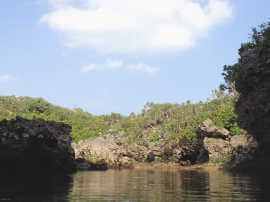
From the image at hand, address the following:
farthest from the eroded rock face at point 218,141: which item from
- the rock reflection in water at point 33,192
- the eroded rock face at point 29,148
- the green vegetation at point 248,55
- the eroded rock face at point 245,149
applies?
the rock reflection in water at point 33,192

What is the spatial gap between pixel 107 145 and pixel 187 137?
50.6 ft

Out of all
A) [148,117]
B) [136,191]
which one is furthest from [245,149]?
[148,117]

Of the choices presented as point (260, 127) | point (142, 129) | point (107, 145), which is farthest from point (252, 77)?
point (142, 129)

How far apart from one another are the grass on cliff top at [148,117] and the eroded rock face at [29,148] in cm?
3246

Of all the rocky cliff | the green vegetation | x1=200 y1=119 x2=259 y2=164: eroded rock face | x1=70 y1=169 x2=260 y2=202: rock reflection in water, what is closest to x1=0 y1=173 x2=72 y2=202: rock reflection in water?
x1=70 y1=169 x2=260 y2=202: rock reflection in water

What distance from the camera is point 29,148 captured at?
2872cm

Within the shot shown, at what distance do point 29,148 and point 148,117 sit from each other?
176ft

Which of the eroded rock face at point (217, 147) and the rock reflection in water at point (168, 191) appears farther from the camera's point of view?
the eroded rock face at point (217, 147)

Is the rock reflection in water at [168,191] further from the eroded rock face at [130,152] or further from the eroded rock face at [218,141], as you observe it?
the eroded rock face at [130,152]

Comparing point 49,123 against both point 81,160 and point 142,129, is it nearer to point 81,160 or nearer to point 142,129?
point 81,160

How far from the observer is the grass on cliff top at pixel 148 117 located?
62.1 m

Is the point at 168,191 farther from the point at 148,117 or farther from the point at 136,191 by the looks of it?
the point at 148,117

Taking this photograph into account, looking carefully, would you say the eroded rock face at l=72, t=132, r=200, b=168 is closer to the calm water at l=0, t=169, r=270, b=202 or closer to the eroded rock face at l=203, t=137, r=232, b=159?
the eroded rock face at l=203, t=137, r=232, b=159

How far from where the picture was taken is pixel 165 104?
88.1 meters
